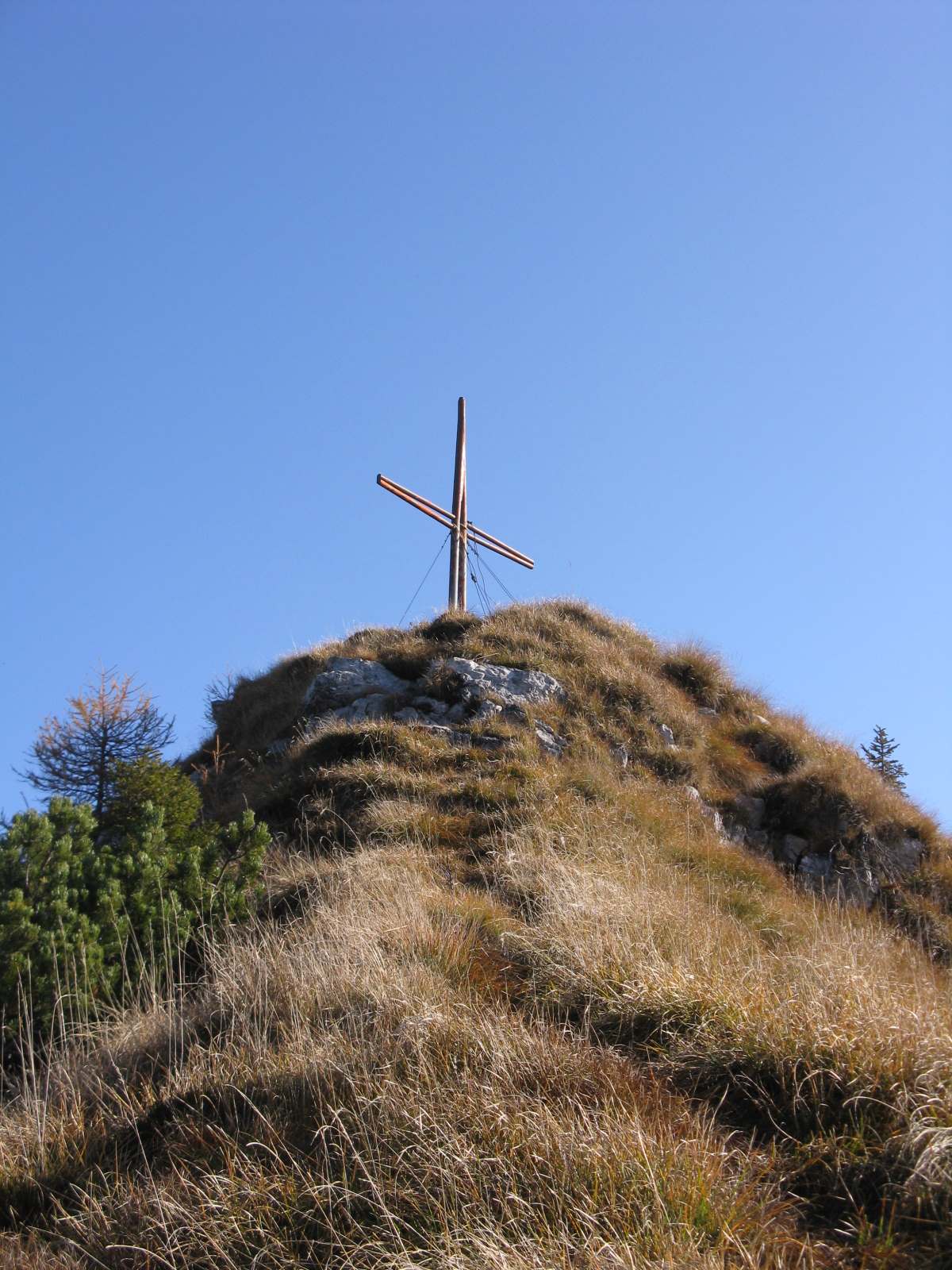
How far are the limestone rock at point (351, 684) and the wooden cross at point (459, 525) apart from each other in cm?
346

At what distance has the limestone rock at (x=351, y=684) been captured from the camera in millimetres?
16094

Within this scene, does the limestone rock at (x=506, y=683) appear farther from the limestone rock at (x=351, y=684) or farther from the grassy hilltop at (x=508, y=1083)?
the grassy hilltop at (x=508, y=1083)

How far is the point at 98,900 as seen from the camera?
8664 millimetres

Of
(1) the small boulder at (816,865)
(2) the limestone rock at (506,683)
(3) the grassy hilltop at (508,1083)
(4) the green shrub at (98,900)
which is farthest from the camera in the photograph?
(2) the limestone rock at (506,683)

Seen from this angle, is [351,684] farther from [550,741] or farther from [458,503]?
[458,503]

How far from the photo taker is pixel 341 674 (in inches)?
652

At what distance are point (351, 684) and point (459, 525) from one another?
21.3ft

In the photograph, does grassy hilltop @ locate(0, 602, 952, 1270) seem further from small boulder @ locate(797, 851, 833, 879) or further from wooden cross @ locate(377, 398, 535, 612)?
wooden cross @ locate(377, 398, 535, 612)

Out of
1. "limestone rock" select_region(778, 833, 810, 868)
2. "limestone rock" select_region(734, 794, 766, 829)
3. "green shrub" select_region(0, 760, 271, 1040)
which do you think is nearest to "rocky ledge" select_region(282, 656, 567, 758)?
"limestone rock" select_region(734, 794, 766, 829)

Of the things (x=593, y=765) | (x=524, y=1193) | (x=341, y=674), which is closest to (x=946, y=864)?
(x=593, y=765)

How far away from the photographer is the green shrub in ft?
25.2

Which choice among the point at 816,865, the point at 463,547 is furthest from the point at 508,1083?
the point at 463,547

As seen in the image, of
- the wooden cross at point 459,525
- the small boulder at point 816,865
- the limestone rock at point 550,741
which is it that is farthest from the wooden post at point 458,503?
the small boulder at point 816,865

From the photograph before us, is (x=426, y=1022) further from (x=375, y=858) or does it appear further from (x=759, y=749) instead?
(x=759, y=749)
